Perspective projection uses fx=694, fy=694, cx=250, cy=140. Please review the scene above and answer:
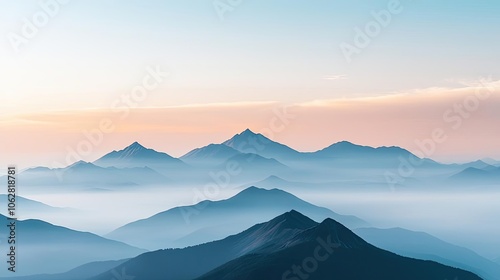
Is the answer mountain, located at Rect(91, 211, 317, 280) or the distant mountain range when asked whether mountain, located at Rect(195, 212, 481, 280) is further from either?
mountain, located at Rect(91, 211, 317, 280)

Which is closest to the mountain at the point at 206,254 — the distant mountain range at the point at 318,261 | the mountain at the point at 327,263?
the distant mountain range at the point at 318,261

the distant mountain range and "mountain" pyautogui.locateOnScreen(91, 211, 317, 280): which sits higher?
"mountain" pyautogui.locateOnScreen(91, 211, 317, 280)

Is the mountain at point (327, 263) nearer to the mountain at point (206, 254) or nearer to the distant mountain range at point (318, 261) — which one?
the distant mountain range at point (318, 261)

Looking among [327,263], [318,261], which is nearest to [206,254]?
[318,261]

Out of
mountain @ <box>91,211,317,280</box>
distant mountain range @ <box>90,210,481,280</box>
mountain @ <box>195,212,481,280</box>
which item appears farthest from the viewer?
mountain @ <box>91,211,317,280</box>

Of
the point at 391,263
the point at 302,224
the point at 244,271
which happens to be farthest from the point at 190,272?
the point at 391,263

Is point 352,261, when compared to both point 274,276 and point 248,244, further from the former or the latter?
point 248,244

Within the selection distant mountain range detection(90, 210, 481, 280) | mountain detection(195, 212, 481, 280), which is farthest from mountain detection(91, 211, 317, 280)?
mountain detection(195, 212, 481, 280)
